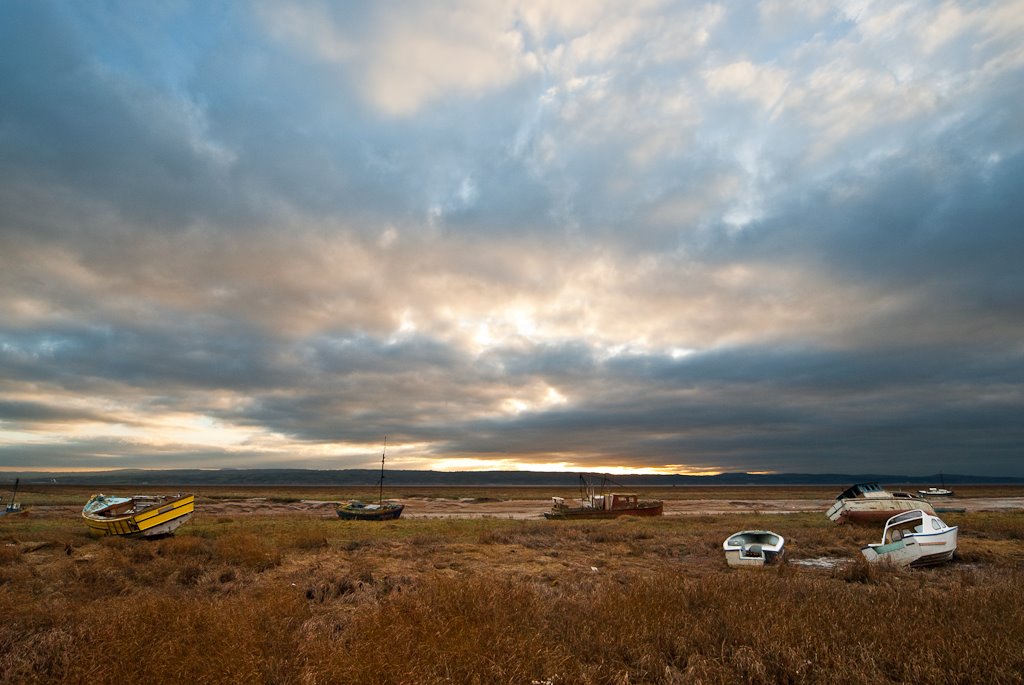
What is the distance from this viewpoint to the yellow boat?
24.5 m

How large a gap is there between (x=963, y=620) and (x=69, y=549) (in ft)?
96.6

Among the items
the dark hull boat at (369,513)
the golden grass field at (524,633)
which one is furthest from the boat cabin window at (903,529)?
the dark hull boat at (369,513)

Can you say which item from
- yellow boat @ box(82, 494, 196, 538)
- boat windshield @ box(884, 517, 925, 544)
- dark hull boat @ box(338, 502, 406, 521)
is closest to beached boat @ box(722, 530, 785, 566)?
boat windshield @ box(884, 517, 925, 544)

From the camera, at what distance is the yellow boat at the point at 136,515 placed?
24469 mm

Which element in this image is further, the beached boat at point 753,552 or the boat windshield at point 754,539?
the boat windshield at point 754,539

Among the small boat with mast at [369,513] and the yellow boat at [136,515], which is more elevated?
the yellow boat at [136,515]

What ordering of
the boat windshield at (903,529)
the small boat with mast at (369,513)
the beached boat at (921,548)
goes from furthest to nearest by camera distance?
the small boat with mast at (369,513) < the boat windshield at (903,529) < the beached boat at (921,548)

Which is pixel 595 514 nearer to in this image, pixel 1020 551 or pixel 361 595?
pixel 1020 551

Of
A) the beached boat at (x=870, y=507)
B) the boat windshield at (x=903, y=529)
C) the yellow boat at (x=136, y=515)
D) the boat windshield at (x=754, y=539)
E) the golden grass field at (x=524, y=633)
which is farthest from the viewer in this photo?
the beached boat at (x=870, y=507)

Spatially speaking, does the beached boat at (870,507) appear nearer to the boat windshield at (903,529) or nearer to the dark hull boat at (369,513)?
the boat windshield at (903,529)

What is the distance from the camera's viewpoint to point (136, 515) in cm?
2453

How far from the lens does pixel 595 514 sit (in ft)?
147

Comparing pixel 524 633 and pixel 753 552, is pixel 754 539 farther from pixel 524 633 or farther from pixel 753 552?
pixel 524 633

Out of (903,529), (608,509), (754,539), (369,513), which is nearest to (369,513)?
(369,513)
